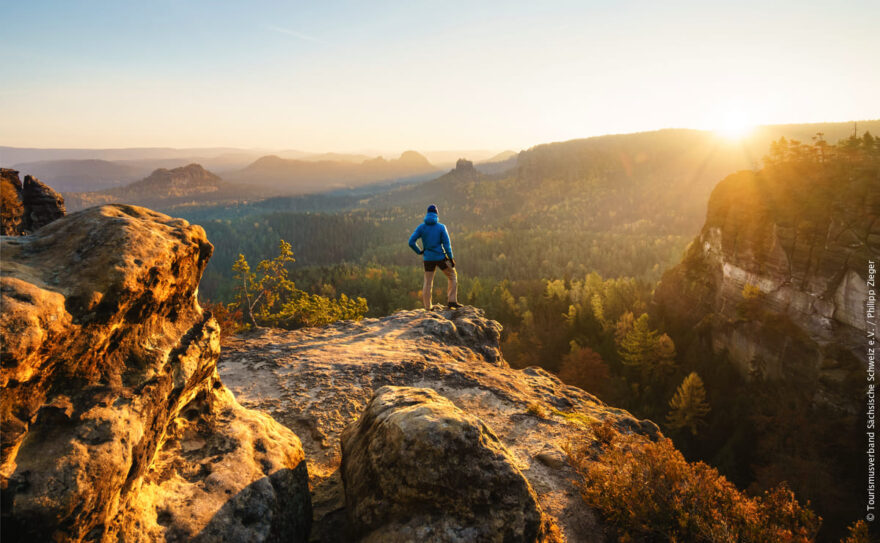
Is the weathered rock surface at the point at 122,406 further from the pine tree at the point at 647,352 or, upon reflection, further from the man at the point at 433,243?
the pine tree at the point at 647,352

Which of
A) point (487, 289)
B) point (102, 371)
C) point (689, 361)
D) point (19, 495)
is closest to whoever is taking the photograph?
point (19, 495)

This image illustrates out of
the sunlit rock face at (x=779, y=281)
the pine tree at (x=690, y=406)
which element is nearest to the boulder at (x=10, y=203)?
the pine tree at (x=690, y=406)

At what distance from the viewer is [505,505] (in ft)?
18.1

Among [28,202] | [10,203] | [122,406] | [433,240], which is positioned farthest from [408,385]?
[28,202]

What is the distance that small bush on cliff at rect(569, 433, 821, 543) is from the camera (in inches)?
269

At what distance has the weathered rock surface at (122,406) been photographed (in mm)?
3799

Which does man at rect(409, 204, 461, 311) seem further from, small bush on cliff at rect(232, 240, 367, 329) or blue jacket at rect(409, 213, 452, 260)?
small bush on cliff at rect(232, 240, 367, 329)

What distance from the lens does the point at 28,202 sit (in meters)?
31.5

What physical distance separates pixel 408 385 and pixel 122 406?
7.65m

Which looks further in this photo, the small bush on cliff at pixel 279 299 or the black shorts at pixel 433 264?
the small bush on cliff at pixel 279 299

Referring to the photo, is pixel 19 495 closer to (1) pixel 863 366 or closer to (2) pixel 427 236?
(2) pixel 427 236

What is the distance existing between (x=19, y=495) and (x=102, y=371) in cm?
142

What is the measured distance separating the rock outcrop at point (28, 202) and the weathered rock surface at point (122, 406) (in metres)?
35.5

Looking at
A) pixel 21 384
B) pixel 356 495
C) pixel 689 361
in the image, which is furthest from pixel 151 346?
pixel 689 361
